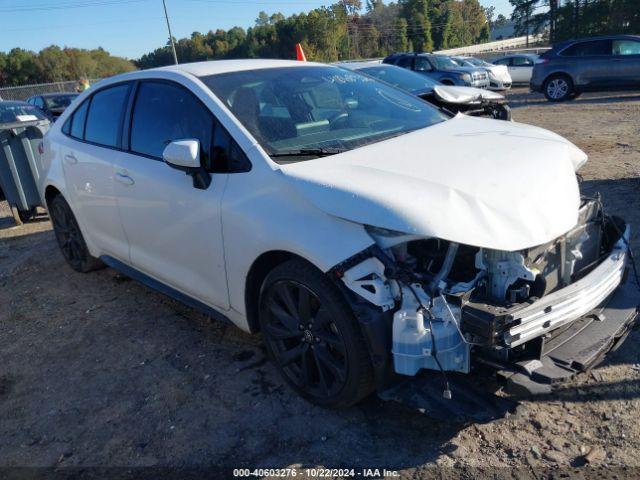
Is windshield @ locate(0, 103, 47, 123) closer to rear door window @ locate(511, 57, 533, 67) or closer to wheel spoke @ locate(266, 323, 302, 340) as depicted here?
Result: wheel spoke @ locate(266, 323, 302, 340)

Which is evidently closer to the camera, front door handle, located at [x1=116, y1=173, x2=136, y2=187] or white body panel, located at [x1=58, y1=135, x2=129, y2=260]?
front door handle, located at [x1=116, y1=173, x2=136, y2=187]

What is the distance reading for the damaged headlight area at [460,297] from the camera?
7.49 feet

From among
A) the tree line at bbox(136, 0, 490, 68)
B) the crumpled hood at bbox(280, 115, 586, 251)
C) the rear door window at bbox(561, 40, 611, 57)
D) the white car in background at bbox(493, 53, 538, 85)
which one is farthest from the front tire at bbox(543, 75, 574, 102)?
the tree line at bbox(136, 0, 490, 68)

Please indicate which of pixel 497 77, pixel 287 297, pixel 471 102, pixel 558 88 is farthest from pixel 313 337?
pixel 497 77

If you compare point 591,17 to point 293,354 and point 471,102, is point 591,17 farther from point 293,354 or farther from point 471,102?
point 293,354

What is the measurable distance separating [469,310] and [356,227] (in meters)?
0.62

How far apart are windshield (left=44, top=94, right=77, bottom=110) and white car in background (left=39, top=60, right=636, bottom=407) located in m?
14.8

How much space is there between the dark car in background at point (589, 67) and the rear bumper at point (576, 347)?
47.6ft

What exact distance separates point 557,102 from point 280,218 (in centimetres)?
1579

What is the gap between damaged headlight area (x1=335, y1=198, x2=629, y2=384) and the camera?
228cm

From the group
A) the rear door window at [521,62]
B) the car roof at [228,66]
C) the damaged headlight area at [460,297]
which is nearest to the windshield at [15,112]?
the car roof at [228,66]

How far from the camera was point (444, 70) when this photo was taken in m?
18.3

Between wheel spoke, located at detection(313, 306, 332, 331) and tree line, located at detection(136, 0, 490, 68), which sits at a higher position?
tree line, located at detection(136, 0, 490, 68)

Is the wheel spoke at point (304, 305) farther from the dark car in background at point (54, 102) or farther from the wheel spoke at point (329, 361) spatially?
the dark car in background at point (54, 102)
